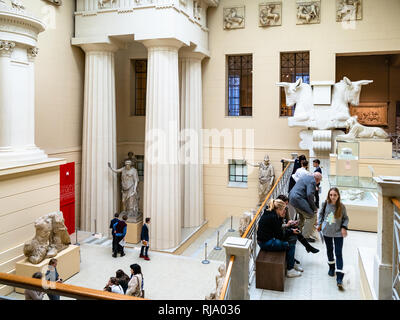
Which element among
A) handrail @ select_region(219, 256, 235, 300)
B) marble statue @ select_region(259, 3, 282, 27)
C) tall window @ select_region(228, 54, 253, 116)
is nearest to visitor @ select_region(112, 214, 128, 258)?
handrail @ select_region(219, 256, 235, 300)

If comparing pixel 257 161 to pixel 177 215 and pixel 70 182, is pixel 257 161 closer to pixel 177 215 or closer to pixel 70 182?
pixel 177 215

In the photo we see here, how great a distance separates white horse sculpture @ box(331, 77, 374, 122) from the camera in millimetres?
12586

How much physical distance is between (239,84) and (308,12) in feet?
13.3

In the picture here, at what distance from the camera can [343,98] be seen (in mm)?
12688

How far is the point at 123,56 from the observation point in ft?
53.2

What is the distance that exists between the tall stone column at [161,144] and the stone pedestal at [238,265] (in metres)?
8.96

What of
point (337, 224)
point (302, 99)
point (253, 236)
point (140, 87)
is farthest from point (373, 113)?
point (253, 236)

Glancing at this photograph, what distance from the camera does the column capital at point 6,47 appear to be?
808cm

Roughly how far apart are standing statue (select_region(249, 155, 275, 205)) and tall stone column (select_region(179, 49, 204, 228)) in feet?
8.58

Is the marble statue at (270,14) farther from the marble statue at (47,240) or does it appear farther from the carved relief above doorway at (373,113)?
the marble statue at (47,240)

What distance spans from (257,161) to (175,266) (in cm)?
672

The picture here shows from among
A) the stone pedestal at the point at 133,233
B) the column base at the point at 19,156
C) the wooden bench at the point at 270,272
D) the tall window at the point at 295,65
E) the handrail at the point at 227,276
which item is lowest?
the stone pedestal at the point at 133,233

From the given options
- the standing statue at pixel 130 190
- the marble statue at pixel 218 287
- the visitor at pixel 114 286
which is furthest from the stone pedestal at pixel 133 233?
the marble statue at pixel 218 287
